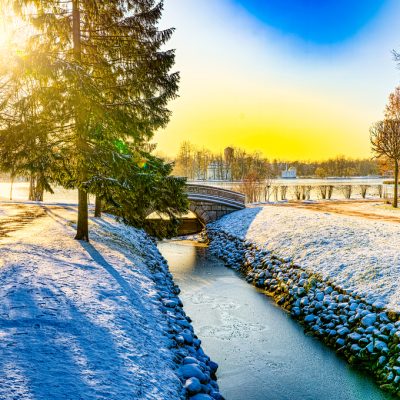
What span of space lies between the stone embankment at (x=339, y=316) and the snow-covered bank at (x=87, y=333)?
Answer: 3546 millimetres

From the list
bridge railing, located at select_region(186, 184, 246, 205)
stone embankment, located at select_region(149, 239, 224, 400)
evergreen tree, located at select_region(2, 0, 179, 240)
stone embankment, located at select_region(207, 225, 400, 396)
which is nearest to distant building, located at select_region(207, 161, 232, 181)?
bridge railing, located at select_region(186, 184, 246, 205)

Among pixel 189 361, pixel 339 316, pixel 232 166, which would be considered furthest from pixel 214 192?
pixel 232 166

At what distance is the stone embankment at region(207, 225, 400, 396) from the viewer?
679 cm

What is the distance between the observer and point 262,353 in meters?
7.50

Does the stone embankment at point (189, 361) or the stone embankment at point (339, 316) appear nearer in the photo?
the stone embankment at point (189, 361)

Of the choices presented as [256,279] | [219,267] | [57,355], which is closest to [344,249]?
[256,279]

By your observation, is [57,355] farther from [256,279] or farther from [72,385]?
[256,279]

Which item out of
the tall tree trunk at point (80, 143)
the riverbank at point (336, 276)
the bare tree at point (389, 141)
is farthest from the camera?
the bare tree at point (389, 141)

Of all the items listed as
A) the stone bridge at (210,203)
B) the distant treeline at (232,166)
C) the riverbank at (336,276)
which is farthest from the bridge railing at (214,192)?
the distant treeline at (232,166)

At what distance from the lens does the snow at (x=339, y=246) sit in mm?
8891

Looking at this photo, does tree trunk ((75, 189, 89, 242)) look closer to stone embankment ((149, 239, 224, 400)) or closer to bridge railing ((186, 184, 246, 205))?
stone embankment ((149, 239, 224, 400))

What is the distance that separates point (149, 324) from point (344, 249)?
865cm

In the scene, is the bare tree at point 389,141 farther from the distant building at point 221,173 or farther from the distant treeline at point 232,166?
the distant building at point 221,173

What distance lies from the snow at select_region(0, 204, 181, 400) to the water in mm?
2014
